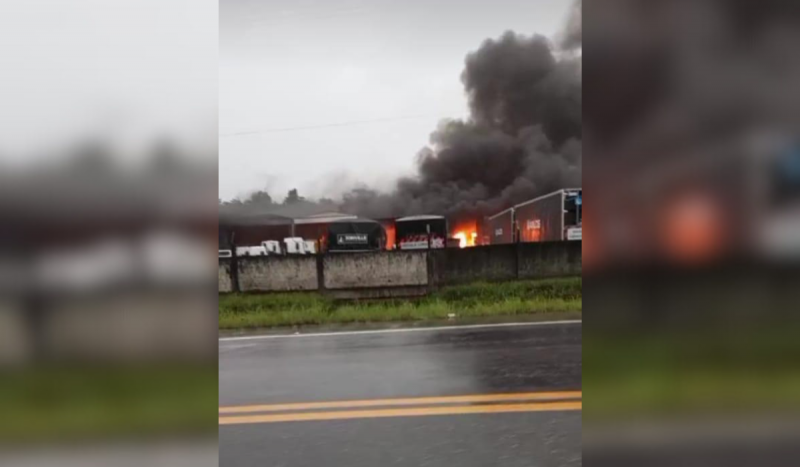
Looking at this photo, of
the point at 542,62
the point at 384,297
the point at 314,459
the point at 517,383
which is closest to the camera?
the point at 314,459

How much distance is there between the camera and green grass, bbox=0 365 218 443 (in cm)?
99

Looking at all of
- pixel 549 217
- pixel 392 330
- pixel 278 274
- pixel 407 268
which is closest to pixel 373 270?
pixel 407 268

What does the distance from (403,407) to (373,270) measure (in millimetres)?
2778

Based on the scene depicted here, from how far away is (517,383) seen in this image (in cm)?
276

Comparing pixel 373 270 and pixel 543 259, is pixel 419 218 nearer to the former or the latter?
pixel 373 270

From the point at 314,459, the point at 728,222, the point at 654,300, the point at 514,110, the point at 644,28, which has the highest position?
the point at 514,110

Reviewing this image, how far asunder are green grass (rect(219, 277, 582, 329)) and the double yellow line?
7.14 feet

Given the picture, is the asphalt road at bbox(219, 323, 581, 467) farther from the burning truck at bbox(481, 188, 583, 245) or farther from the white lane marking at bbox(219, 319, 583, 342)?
the burning truck at bbox(481, 188, 583, 245)

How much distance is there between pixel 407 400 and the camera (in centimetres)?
268

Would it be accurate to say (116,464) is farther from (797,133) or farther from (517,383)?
(517,383)

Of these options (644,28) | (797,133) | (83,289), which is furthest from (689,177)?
(83,289)

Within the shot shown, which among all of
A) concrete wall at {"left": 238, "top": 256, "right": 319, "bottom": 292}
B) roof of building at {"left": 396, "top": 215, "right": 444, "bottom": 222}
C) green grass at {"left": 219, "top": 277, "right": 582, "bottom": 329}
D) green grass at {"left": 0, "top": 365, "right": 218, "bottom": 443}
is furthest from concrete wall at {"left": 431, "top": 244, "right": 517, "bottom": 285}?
green grass at {"left": 0, "top": 365, "right": 218, "bottom": 443}

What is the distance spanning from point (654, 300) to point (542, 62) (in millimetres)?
4372

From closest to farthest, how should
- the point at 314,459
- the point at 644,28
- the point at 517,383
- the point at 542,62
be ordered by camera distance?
the point at 644,28
the point at 314,459
the point at 517,383
the point at 542,62
